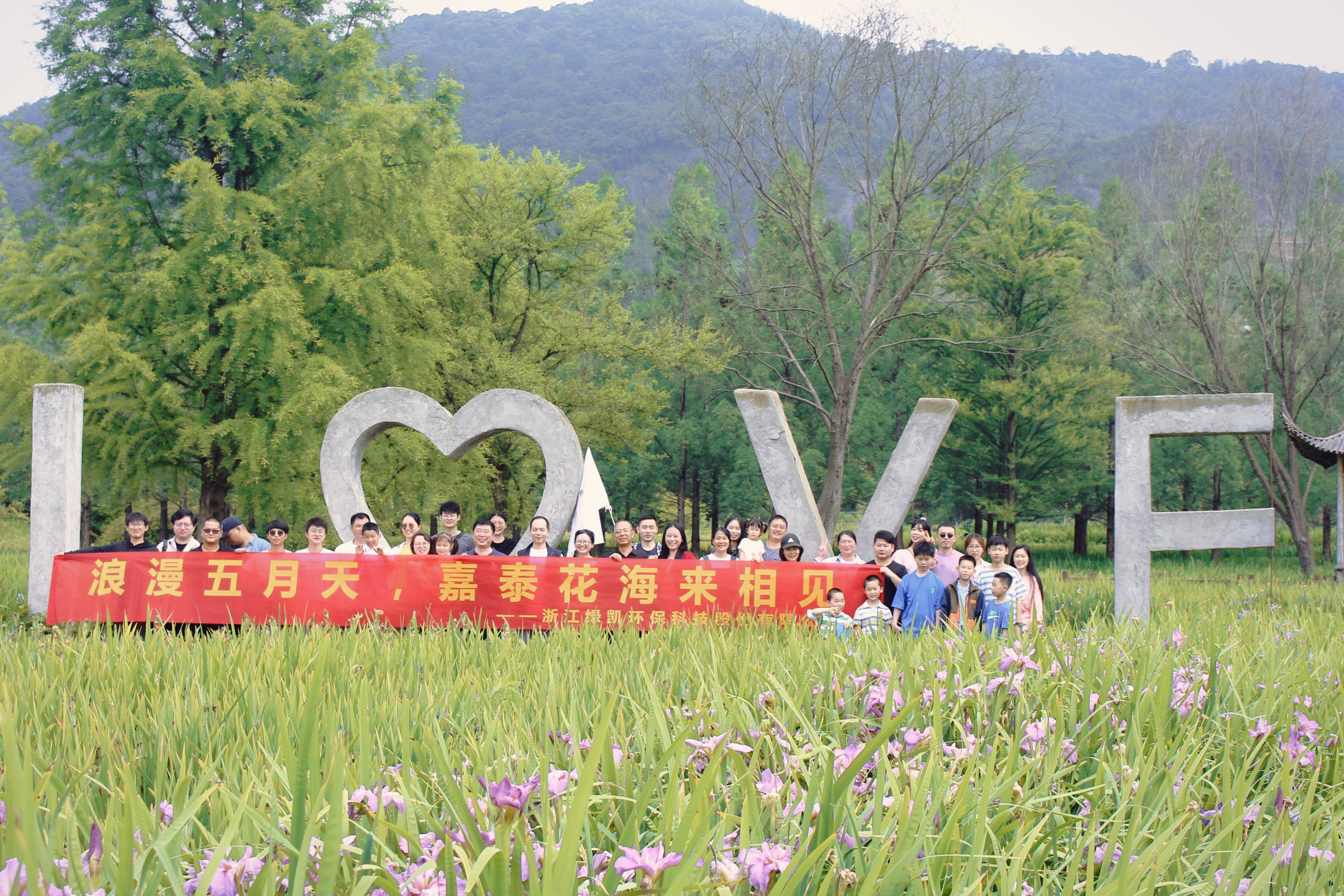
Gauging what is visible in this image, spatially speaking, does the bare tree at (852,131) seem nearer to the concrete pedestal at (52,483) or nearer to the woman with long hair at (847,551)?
the woman with long hair at (847,551)

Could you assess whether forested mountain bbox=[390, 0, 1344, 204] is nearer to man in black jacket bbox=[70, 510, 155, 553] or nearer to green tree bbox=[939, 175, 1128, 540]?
green tree bbox=[939, 175, 1128, 540]

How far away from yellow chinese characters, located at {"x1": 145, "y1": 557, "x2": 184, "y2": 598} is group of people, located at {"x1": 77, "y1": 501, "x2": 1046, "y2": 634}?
0.30m

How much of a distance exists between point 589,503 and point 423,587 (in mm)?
2501

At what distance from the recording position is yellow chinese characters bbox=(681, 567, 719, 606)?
302 inches

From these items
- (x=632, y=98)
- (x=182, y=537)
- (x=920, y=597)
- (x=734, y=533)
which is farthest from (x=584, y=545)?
(x=632, y=98)

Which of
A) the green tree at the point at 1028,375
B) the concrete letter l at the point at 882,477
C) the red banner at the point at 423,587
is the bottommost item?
the red banner at the point at 423,587

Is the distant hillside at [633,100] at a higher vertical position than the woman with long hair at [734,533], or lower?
higher

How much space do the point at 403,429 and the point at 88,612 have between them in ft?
25.7

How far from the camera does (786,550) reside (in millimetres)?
7977

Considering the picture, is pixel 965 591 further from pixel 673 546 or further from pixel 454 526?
pixel 454 526

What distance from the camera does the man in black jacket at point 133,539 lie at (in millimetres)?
7812

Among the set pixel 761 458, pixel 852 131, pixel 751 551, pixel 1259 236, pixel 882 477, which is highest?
pixel 852 131

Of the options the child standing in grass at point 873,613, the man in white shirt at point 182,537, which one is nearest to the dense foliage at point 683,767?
the child standing in grass at point 873,613

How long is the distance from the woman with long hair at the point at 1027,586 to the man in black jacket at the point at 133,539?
6852mm
